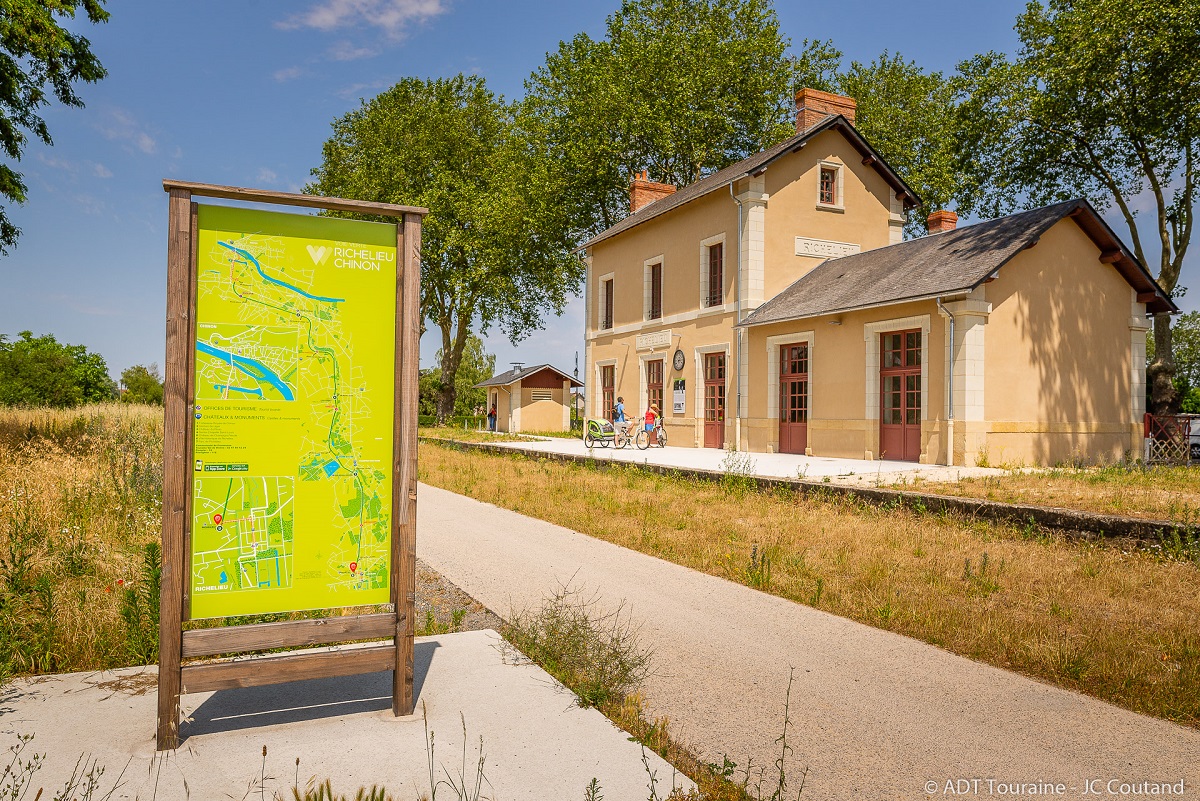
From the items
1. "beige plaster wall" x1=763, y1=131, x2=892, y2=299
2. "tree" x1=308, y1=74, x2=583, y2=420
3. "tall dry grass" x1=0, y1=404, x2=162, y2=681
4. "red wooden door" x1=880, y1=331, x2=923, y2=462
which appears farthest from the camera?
"tree" x1=308, y1=74, x2=583, y2=420

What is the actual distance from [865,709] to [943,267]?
1498 cm

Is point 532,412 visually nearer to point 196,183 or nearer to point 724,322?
point 724,322

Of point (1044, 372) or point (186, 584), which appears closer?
point (186, 584)

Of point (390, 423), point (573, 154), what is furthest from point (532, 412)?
point (390, 423)

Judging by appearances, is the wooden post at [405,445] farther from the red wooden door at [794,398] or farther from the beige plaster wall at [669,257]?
the beige plaster wall at [669,257]

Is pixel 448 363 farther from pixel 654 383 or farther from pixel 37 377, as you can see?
pixel 37 377

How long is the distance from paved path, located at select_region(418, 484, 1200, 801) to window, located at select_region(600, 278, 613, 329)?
24302 mm

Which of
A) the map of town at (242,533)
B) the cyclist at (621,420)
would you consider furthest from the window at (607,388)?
the map of town at (242,533)

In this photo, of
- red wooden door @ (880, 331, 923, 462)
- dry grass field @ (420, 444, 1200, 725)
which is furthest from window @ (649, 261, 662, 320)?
dry grass field @ (420, 444, 1200, 725)

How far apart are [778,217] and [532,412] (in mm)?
19435

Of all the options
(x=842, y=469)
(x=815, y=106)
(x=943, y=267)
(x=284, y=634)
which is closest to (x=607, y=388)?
(x=815, y=106)

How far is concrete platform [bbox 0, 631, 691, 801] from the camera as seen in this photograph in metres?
2.81

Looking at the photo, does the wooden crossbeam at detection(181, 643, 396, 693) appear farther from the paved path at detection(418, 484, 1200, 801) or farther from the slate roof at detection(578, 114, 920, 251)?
the slate roof at detection(578, 114, 920, 251)

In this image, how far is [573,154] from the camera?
3481 centimetres
